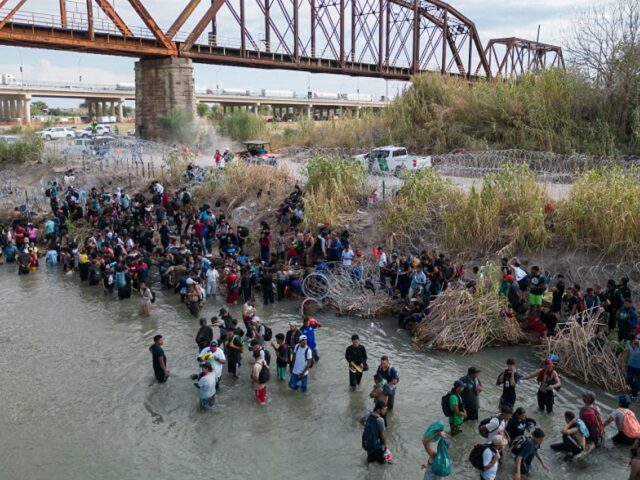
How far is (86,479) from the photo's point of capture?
871cm

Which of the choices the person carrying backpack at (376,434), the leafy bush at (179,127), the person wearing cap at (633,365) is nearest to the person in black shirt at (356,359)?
the person carrying backpack at (376,434)

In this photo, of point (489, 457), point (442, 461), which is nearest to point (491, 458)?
point (489, 457)

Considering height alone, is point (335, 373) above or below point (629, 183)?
below

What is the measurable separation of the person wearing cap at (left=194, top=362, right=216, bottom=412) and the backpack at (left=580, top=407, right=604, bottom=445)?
5.96 meters

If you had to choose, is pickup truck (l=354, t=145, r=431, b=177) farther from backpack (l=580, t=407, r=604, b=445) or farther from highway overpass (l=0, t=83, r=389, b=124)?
highway overpass (l=0, t=83, r=389, b=124)

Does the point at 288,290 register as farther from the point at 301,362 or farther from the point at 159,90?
the point at 159,90

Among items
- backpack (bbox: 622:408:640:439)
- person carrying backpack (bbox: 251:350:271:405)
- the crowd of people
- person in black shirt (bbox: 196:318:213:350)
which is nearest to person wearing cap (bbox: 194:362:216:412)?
the crowd of people

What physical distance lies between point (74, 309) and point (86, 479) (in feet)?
28.0

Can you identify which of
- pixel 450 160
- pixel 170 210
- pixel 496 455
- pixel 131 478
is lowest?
pixel 131 478

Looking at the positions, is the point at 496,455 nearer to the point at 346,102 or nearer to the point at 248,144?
the point at 248,144

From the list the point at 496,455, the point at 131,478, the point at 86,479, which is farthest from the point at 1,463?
the point at 496,455

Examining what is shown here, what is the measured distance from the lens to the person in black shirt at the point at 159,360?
36.9 ft

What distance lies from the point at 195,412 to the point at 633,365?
7.72 m

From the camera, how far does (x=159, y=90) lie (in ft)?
133
